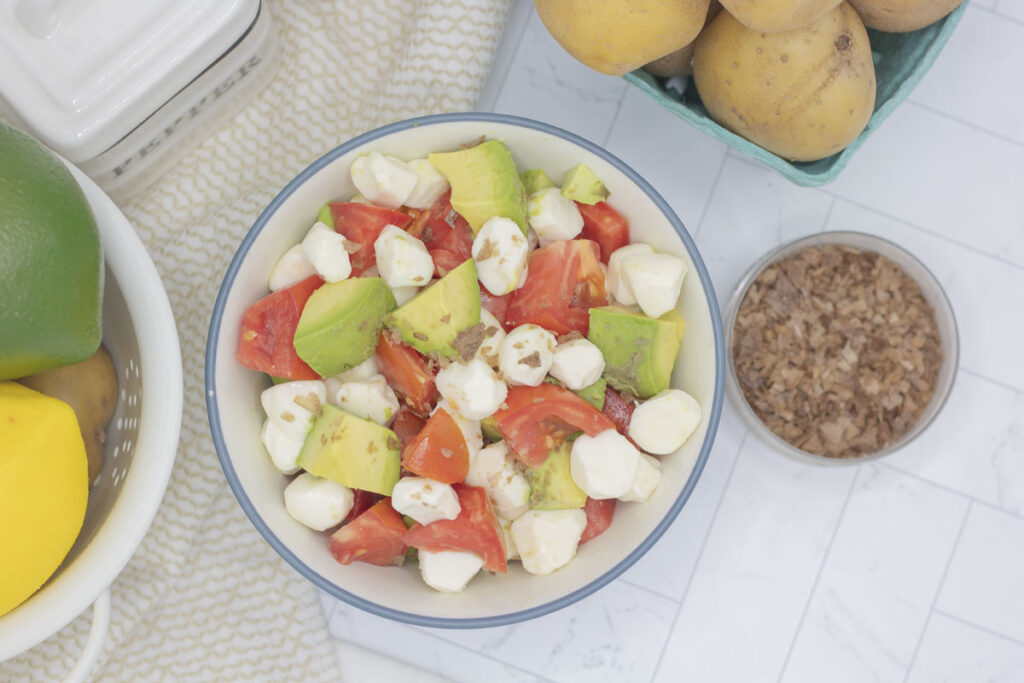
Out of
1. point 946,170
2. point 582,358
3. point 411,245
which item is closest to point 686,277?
point 582,358

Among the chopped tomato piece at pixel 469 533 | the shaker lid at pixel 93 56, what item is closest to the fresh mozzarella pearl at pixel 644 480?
the chopped tomato piece at pixel 469 533

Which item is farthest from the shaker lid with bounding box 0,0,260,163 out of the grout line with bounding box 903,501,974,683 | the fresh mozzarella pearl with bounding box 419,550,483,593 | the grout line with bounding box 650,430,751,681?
the grout line with bounding box 903,501,974,683

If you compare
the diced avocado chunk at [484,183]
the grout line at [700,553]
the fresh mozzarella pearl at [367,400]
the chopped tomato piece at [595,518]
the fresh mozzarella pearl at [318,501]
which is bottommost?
the grout line at [700,553]

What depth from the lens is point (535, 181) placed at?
76cm

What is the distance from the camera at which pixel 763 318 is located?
34.4 inches

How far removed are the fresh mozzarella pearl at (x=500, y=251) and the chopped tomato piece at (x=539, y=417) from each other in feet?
0.29

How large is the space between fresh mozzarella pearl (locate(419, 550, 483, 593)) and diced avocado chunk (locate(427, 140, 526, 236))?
25 cm

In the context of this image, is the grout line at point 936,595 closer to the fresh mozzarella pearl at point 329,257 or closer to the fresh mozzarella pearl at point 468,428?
the fresh mozzarella pearl at point 468,428

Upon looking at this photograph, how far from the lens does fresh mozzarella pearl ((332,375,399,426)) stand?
0.70 metres

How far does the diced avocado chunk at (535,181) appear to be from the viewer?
0.76m

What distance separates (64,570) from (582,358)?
41cm

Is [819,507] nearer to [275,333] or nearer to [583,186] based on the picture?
[583,186]

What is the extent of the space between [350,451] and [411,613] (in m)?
0.14

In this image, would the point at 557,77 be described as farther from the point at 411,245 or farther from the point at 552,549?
the point at 552,549
